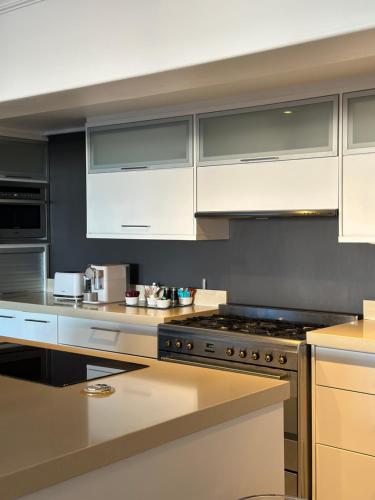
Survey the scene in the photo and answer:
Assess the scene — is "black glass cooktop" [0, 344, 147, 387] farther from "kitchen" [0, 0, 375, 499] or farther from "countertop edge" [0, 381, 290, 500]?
"countertop edge" [0, 381, 290, 500]

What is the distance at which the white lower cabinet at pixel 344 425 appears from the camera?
10.4 ft

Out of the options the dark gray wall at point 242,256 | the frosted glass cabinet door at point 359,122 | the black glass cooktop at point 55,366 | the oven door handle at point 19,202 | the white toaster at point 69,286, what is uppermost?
the frosted glass cabinet door at point 359,122

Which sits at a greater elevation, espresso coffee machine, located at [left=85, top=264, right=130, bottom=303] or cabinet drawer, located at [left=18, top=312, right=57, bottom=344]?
espresso coffee machine, located at [left=85, top=264, right=130, bottom=303]

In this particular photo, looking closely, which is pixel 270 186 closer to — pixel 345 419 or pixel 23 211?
pixel 345 419

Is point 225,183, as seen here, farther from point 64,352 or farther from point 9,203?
point 9,203

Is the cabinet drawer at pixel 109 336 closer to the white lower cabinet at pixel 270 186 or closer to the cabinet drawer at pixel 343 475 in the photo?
the white lower cabinet at pixel 270 186

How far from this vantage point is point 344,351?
321cm

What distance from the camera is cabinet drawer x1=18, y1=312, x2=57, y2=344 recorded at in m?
4.57

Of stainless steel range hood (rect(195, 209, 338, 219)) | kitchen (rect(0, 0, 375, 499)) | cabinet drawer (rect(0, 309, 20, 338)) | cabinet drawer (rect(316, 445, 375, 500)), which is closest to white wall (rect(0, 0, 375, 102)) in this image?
kitchen (rect(0, 0, 375, 499))

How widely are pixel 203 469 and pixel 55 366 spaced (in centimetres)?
81

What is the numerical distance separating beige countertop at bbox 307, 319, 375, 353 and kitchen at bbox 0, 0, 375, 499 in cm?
1

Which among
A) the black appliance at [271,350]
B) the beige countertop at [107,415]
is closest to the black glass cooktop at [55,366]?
the beige countertop at [107,415]

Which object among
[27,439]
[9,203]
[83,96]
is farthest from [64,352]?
[9,203]

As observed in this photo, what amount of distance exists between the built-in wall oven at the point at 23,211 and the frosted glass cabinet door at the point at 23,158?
7cm
